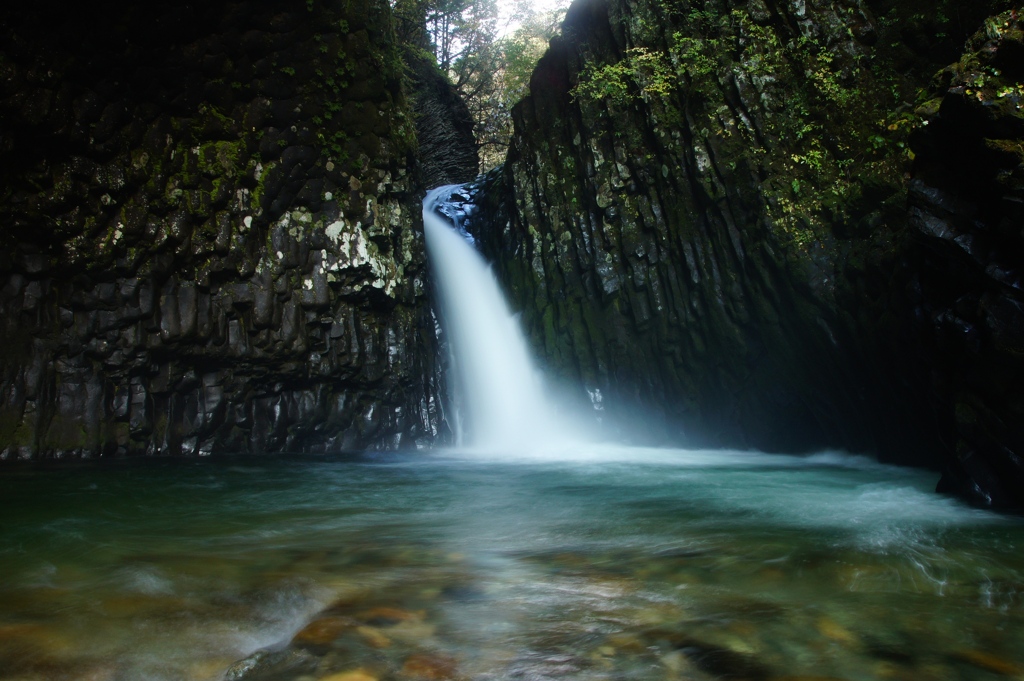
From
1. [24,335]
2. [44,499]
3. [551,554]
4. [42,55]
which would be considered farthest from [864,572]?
[42,55]

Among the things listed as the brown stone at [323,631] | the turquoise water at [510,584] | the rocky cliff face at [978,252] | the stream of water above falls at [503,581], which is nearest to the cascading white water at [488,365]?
the stream of water above falls at [503,581]

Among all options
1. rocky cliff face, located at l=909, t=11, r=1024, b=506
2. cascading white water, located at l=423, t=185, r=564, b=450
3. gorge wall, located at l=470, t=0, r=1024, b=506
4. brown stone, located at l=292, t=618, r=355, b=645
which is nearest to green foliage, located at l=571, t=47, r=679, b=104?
gorge wall, located at l=470, t=0, r=1024, b=506

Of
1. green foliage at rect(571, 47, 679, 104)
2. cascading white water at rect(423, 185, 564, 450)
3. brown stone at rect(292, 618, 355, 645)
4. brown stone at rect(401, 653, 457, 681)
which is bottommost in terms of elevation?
brown stone at rect(401, 653, 457, 681)

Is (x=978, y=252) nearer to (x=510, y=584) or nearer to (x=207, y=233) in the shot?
(x=510, y=584)

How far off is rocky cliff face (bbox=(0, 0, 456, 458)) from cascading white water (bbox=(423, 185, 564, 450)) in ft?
3.00

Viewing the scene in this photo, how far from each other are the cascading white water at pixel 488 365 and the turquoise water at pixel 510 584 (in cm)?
481

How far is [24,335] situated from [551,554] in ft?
25.0

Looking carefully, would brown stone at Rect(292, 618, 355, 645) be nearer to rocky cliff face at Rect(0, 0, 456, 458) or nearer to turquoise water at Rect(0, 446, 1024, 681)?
turquoise water at Rect(0, 446, 1024, 681)

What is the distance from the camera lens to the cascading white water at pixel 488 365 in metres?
11.3

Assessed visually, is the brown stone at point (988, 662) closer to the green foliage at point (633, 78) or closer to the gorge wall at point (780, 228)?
the gorge wall at point (780, 228)

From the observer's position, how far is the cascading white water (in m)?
11.3

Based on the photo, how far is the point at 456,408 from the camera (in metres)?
11.2

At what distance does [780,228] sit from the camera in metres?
8.45

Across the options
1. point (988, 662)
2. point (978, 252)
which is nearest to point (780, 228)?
point (978, 252)
